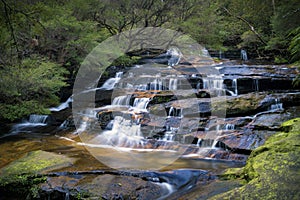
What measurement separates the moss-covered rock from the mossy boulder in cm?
328

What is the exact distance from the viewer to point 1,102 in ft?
29.6

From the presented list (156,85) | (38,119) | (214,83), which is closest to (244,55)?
(214,83)

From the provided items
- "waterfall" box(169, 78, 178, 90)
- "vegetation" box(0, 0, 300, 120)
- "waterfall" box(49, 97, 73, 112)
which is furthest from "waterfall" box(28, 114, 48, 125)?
"waterfall" box(169, 78, 178, 90)

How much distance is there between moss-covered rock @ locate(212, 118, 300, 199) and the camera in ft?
8.55

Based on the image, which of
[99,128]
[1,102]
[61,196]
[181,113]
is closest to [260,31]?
[181,113]

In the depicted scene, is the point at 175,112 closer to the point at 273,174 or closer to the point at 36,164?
the point at 36,164

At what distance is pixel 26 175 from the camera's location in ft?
15.1

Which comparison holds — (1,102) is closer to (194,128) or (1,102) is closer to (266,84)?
(194,128)

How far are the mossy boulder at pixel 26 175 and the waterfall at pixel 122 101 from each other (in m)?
5.45

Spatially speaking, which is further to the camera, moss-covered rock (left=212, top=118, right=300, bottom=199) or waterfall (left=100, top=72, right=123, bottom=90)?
waterfall (left=100, top=72, right=123, bottom=90)

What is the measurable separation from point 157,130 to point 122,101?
3.32 metres

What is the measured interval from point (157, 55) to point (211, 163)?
513 inches

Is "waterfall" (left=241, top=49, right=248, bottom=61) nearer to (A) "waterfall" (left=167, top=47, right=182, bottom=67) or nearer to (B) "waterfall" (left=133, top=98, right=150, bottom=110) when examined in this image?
(A) "waterfall" (left=167, top=47, right=182, bottom=67)

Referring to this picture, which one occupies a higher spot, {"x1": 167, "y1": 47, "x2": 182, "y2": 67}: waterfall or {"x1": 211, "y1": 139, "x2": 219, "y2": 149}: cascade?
{"x1": 167, "y1": 47, "x2": 182, "y2": 67}: waterfall
